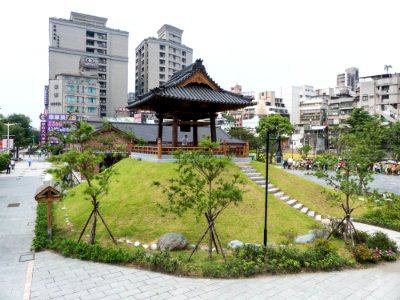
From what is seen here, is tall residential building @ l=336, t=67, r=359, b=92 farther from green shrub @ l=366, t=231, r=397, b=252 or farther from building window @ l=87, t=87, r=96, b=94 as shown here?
green shrub @ l=366, t=231, r=397, b=252

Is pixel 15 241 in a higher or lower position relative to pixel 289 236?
lower

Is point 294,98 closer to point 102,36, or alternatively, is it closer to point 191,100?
point 102,36

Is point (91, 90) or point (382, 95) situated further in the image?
point (91, 90)

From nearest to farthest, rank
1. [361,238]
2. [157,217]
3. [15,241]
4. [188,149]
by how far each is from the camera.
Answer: [361,238], [15,241], [157,217], [188,149]

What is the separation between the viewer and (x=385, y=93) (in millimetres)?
74562

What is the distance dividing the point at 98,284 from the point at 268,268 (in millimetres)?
6106

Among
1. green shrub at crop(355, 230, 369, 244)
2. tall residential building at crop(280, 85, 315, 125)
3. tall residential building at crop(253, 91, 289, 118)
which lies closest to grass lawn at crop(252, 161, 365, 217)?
green shrub at crop(355, 230, 369, 244)

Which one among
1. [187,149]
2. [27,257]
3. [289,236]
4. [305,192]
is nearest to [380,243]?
[289,236]

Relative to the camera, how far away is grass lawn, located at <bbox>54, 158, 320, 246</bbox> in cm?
1350

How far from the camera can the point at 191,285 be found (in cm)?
946

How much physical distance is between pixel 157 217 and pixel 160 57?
305 ft

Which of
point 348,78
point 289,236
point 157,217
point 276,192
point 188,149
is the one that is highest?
point 348,78

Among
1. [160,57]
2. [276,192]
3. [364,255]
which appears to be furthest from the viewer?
[160,57]

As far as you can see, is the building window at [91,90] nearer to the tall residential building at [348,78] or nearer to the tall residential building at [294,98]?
the tall residential building at [294,98]
